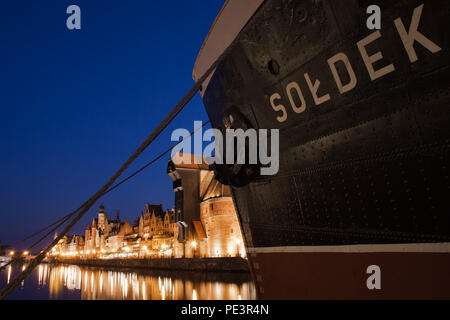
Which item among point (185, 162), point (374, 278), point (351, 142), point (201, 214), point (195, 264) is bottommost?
point (195, 264)

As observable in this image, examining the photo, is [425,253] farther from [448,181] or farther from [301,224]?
[301,224]

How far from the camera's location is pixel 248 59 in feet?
15.1

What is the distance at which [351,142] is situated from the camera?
11.2 ft

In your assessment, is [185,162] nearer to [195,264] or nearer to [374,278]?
[195,264]

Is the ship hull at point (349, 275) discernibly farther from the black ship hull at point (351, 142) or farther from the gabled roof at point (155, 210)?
the gabled roof at point (155, 210)

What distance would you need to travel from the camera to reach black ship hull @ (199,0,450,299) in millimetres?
2730

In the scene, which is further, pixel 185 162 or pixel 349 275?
pixel 185 162

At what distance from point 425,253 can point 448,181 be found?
2.39ft

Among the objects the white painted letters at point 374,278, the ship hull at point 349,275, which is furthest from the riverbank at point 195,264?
the white painted letters at point 374,278

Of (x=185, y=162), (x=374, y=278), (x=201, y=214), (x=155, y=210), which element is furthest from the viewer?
(x=155, y=210)

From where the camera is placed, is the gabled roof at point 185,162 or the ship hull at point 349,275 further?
the gabled roof at point 185,162

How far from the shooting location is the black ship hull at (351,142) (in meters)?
2.73
